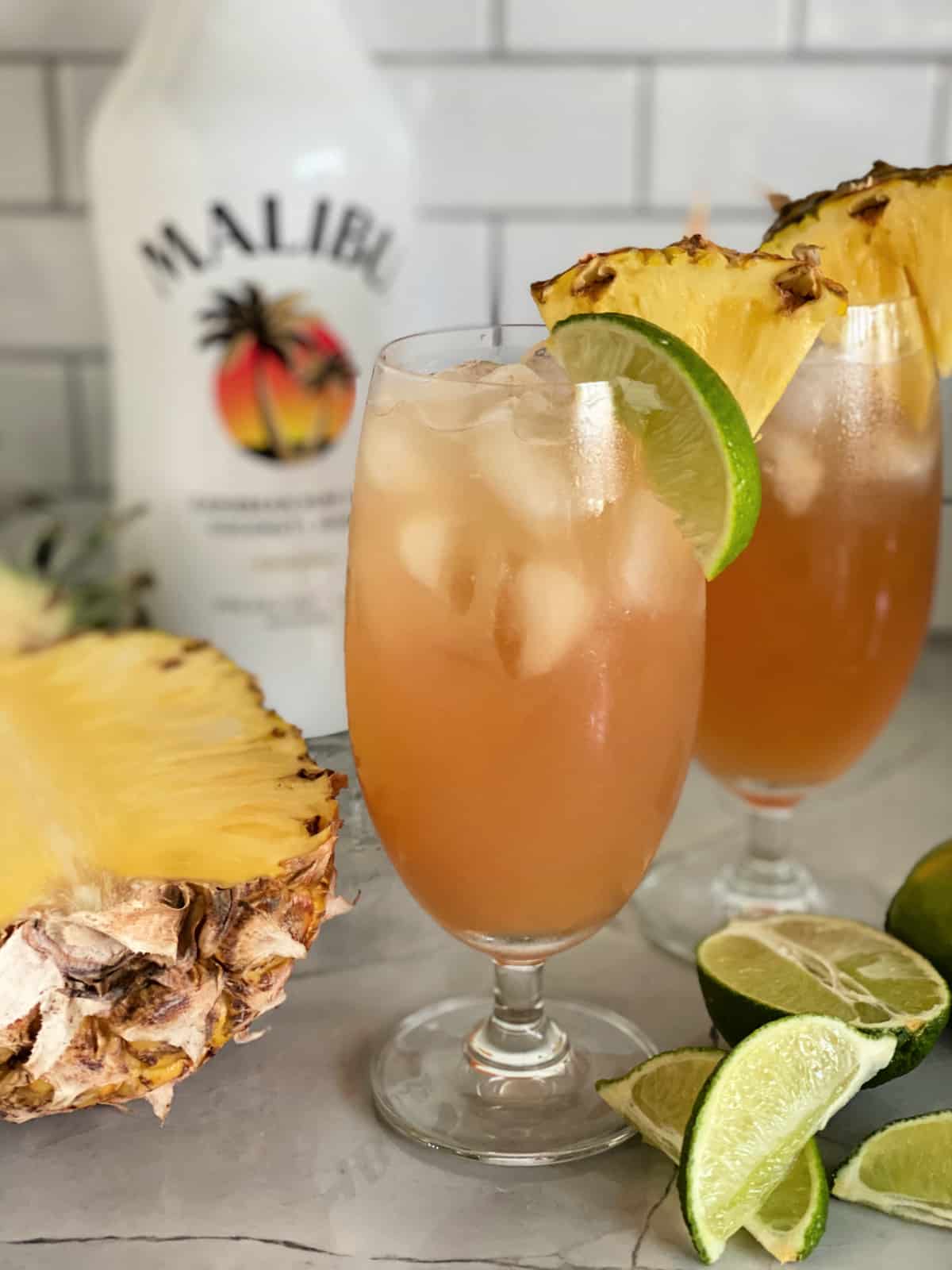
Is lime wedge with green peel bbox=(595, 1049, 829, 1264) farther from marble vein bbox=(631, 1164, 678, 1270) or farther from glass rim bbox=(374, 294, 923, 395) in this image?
glass rim bbox=(374, 294, 923, 395)

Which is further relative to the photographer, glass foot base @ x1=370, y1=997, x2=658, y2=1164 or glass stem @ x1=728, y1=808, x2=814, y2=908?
glass stem @ x1=728, y1=808, x2=814, y2=908

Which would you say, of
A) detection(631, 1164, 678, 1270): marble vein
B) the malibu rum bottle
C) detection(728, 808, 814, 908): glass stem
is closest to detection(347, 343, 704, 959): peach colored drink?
detection(631, 1164, 678, 1270): marble vein

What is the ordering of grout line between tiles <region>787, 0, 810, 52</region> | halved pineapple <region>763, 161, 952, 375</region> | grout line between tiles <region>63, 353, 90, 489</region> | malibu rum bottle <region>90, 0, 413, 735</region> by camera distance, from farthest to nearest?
grout line between tiles <region>63, 353, 90, 489</region>, grout line between tiles <region>787, 0, 810, 52</region>, malibu rum bottle <region>90, 0, 413, 735</region>, halved pineapple <region>763, 161, 952, 375</region>

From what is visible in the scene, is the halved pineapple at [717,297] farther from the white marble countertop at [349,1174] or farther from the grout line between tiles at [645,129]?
the grout line between tiles at [645,129]

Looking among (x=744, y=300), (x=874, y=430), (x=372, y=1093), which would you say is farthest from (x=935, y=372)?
(x=372, y=1093)

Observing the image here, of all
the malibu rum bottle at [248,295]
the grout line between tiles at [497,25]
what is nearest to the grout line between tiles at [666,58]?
the grout line between tiles at [497,25]
